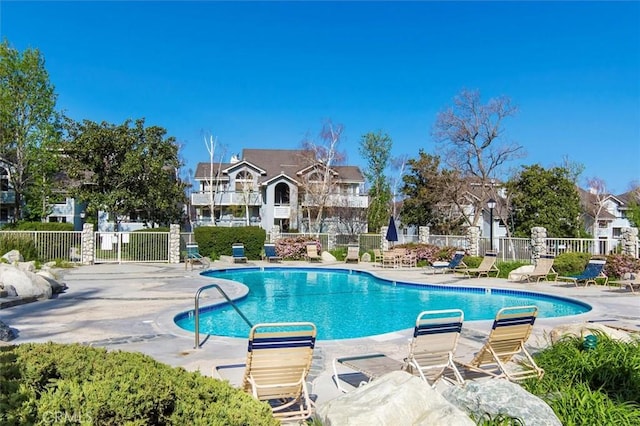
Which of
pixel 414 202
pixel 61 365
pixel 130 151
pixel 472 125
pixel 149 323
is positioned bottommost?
pixel 149 323

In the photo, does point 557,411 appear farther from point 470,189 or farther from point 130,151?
point 470,189

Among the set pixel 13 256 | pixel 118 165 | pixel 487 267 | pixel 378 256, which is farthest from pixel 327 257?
pixel 13 256

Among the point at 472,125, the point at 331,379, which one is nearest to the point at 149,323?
the point at 331,379

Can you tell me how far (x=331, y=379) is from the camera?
6375 mm

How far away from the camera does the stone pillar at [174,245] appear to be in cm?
2589

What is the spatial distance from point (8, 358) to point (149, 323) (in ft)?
19.0

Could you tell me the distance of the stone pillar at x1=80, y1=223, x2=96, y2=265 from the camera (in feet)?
80.6

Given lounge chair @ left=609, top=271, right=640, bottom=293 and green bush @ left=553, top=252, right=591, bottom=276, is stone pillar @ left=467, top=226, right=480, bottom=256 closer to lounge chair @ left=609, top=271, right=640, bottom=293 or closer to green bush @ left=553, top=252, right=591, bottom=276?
green bush @ left=553, top=252, right=591, bottom=276

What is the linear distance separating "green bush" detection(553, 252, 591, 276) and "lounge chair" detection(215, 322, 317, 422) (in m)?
17.3

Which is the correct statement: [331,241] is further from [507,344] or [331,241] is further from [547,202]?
[507,344]

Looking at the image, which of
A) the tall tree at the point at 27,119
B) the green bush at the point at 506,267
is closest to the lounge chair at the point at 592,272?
the green bush at the point at 506,267

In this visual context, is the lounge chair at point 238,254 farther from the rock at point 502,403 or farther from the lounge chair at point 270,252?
the rock at point 502,403

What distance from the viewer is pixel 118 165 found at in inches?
1184

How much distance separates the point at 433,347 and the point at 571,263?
52.9 ft
